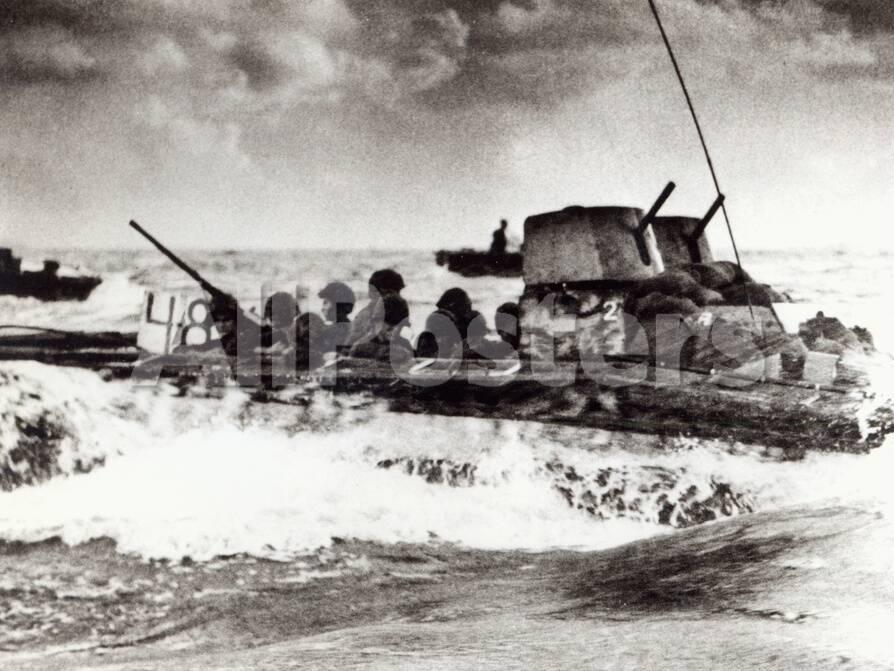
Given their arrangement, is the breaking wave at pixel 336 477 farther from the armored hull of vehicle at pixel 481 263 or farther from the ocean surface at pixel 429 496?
the armored hull of vehicle at pixel 481 263

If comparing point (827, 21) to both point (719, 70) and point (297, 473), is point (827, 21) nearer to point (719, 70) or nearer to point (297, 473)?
point (719, 70)

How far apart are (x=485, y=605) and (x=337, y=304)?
4.53 ft

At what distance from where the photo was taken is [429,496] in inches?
138

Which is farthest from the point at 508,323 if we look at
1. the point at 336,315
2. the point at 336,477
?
the point at 336,477

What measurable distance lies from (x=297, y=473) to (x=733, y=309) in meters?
1.91

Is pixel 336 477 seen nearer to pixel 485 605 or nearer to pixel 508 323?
pixel 485 605

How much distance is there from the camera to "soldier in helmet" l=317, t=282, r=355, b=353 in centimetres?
374

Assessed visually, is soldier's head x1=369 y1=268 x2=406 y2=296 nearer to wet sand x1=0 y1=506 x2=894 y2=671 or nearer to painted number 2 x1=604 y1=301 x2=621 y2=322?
painted number 2 x1=604 y1=301 x2=621 y2=322

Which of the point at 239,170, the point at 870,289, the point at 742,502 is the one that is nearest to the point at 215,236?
the point at 239,170

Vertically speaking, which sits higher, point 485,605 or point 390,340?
point 390,340

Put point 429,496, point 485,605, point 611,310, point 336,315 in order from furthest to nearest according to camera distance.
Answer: point 336,315, point 611,310, point 429,496, point 485,605

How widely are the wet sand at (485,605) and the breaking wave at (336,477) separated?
9 centimetres

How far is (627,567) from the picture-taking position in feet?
Result: 11.0

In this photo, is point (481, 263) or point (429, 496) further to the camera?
point (481, 263)
